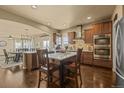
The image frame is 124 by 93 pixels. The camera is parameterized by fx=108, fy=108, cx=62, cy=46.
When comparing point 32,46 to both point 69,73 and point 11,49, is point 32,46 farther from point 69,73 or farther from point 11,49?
point 69,73

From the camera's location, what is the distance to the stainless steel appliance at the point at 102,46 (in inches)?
179

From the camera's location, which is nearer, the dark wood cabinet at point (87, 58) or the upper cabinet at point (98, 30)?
the upper cabinet at point (98, 30)

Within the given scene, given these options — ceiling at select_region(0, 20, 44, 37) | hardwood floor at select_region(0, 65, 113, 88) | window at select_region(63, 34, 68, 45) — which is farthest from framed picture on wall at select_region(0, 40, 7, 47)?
hardwood floor at select_region(0, 65, 113, 88)

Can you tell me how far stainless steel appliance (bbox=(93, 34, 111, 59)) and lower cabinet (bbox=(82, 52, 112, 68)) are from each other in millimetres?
176

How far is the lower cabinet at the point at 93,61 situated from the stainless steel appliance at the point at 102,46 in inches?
6.9

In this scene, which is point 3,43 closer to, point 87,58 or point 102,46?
point 87,58

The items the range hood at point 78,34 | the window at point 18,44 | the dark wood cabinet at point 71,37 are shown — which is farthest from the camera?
the window at point 18,44

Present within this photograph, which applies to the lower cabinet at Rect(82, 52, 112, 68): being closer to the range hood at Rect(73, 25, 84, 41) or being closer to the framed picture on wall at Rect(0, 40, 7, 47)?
the range hood at Rect(73, 25, 84, 41)

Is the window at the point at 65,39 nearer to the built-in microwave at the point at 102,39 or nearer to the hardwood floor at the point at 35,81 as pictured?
the built-in microwave at the point at 102,39

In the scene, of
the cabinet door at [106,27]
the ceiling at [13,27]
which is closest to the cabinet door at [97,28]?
the cabinet door at [106,27]

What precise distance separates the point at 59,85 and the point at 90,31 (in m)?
3.37

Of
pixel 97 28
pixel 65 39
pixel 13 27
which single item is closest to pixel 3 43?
pixel 13 27
